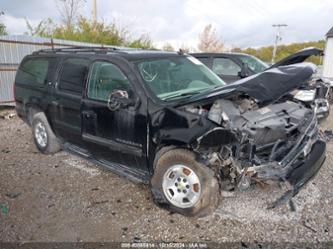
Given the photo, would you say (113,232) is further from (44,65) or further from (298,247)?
(44,65)

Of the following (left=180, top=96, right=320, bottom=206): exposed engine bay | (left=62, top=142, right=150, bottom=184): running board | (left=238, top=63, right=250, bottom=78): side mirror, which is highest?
(left=238, top=63, right=250, bottom=78): side mirror

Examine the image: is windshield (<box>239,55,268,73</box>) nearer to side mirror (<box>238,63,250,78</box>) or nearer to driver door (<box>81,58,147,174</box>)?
side mirror (<box>238,63,250,78</box>)

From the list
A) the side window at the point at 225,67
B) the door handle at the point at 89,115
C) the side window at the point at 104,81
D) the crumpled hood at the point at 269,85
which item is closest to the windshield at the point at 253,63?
the side window at the point at 225,67

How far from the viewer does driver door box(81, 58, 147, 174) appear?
Answer: 338 cm

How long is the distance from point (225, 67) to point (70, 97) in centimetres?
A: 506

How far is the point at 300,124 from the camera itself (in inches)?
140

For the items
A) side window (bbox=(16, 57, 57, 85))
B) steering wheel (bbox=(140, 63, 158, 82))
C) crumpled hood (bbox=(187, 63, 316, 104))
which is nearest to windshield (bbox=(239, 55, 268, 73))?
crumpled hood (bbox=(187, 63, 316, 104))

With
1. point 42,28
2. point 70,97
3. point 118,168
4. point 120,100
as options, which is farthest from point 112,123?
→ point 42,28

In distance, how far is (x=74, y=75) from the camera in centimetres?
422

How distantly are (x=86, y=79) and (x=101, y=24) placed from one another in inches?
570

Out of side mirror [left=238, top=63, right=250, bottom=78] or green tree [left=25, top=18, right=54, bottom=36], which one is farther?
green tree [left=25, top=18, right=54, bottom=36]

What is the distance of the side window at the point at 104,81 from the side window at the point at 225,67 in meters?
4.77

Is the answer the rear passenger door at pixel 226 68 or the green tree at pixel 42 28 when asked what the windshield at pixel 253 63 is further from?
the green tree at pixel 42 28

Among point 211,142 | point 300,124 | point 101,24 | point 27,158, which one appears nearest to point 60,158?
point 27,158
